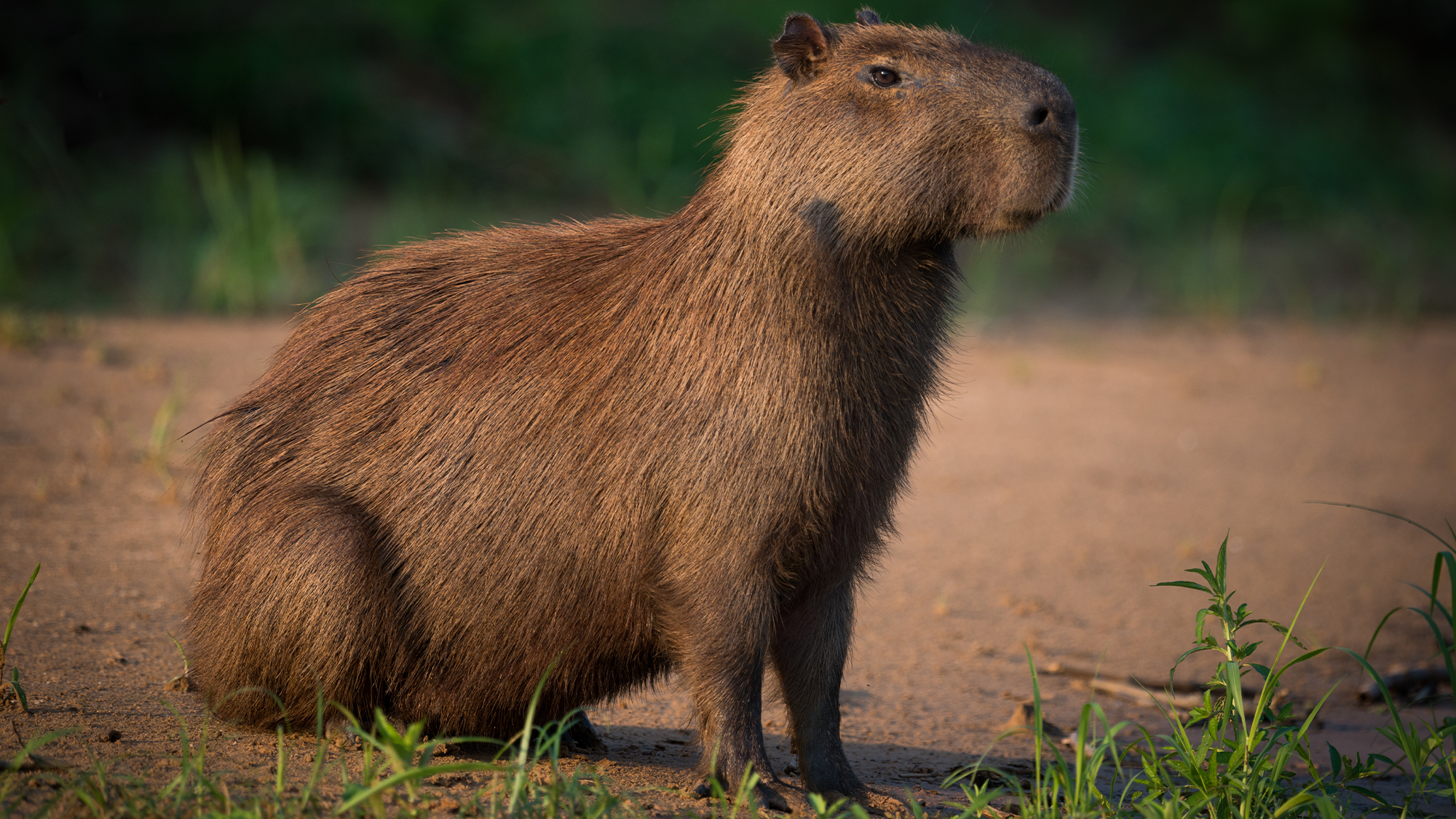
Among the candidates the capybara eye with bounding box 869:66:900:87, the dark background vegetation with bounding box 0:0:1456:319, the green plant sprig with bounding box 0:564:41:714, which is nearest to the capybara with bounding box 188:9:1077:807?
the capybara eye with bounding box 869:66:900:87

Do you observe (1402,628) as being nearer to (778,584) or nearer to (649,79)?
(778,584)

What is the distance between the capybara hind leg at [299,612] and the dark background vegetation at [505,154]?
497cm

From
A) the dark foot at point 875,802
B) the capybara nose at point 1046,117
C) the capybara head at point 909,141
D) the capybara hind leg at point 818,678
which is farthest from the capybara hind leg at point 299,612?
the capybara nose at point 1046,117

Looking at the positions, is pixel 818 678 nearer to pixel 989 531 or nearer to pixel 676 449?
pixel 676 449

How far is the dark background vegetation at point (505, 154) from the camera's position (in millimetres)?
8867

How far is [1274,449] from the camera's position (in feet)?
22.5

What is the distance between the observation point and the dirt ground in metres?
3.36

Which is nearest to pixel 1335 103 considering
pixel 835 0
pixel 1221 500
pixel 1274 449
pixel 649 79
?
pixel 835 0

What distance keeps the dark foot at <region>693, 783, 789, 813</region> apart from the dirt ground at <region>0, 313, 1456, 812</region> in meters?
0.12

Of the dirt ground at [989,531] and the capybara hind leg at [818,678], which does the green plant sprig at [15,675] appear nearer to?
the dirt ground at [989,531]

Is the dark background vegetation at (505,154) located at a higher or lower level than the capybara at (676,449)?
higher

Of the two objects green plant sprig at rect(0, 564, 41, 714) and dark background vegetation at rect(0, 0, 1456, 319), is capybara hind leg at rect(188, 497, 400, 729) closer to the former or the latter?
green plant sprig at rect(0, 564, 41, 714)

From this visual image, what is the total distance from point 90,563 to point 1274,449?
5712 mm

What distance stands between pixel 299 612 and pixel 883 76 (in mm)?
1704
